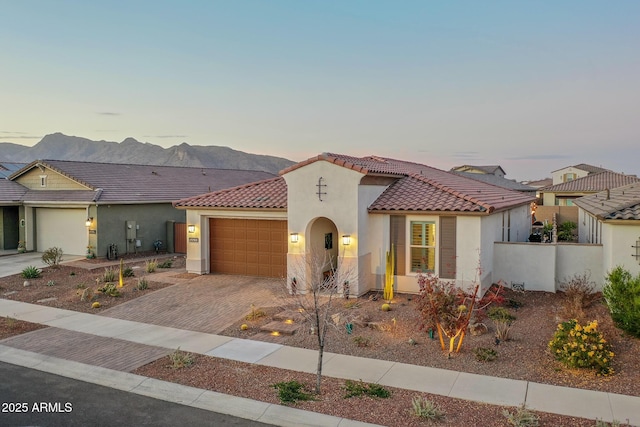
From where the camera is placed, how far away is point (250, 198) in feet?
64.2

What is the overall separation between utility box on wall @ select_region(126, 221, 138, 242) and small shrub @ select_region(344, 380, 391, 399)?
20.3 metres

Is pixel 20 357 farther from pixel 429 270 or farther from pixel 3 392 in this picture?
pixel 429 270

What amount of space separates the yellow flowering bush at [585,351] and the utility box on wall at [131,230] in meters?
22.3

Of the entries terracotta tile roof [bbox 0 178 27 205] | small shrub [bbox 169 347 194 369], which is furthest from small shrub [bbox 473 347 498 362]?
terracotta tile roof [bbox 0 178 27 205]

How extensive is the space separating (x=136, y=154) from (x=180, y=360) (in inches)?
6412

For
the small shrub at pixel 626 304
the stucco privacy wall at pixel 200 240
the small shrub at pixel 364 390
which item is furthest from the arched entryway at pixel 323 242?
the small shrub at pixel 626 304

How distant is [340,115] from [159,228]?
15.7 metres

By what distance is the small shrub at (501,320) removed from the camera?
36.8ft

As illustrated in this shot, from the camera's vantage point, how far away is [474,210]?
14.8 m

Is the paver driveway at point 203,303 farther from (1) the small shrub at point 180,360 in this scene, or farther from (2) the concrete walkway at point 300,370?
(1) the small shrub at point 180,360

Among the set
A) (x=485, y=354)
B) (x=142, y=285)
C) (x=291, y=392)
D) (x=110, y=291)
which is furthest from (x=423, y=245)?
(x=110, y=291)

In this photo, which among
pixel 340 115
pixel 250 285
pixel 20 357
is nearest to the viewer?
pixel 20 357

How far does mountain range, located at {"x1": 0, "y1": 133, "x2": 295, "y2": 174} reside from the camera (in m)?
140

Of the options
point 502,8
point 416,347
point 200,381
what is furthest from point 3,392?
point 502,8
